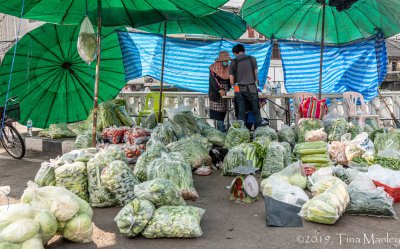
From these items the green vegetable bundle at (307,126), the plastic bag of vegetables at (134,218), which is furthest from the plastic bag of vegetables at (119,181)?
the green vegetable bundle at (307,126)

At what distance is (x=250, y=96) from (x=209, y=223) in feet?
12.3

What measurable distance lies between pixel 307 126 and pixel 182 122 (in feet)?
7.67

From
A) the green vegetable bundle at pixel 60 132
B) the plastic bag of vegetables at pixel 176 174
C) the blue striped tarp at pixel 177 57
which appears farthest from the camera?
the blue striped tarp at pixel 177 57

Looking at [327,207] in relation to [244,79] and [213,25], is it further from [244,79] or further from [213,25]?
[213,25]

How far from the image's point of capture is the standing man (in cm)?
646

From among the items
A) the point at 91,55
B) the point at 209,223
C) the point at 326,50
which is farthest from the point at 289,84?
the point at 209,223

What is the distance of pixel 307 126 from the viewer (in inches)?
245

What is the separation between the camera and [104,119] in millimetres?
6973

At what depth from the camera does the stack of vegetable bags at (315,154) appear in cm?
486

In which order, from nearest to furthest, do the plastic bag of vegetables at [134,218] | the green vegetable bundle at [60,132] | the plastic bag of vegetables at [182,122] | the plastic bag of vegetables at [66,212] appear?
the plastic bag of vegetables at [66,212] < the plastic bag of vegetables at [134,218] < the plastic bag of vegetables at [182,122] < the green vegetable bundle at [60,132]

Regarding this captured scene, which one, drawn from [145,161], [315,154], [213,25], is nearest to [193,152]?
[145,161]

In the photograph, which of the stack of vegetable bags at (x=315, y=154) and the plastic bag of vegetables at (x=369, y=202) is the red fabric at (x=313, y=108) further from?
the plastic bag of vegetables at (x=369, y=202)

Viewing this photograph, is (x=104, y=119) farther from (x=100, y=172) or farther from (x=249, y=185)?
(x=249, y=185)

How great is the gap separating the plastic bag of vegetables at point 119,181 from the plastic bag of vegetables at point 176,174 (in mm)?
338
